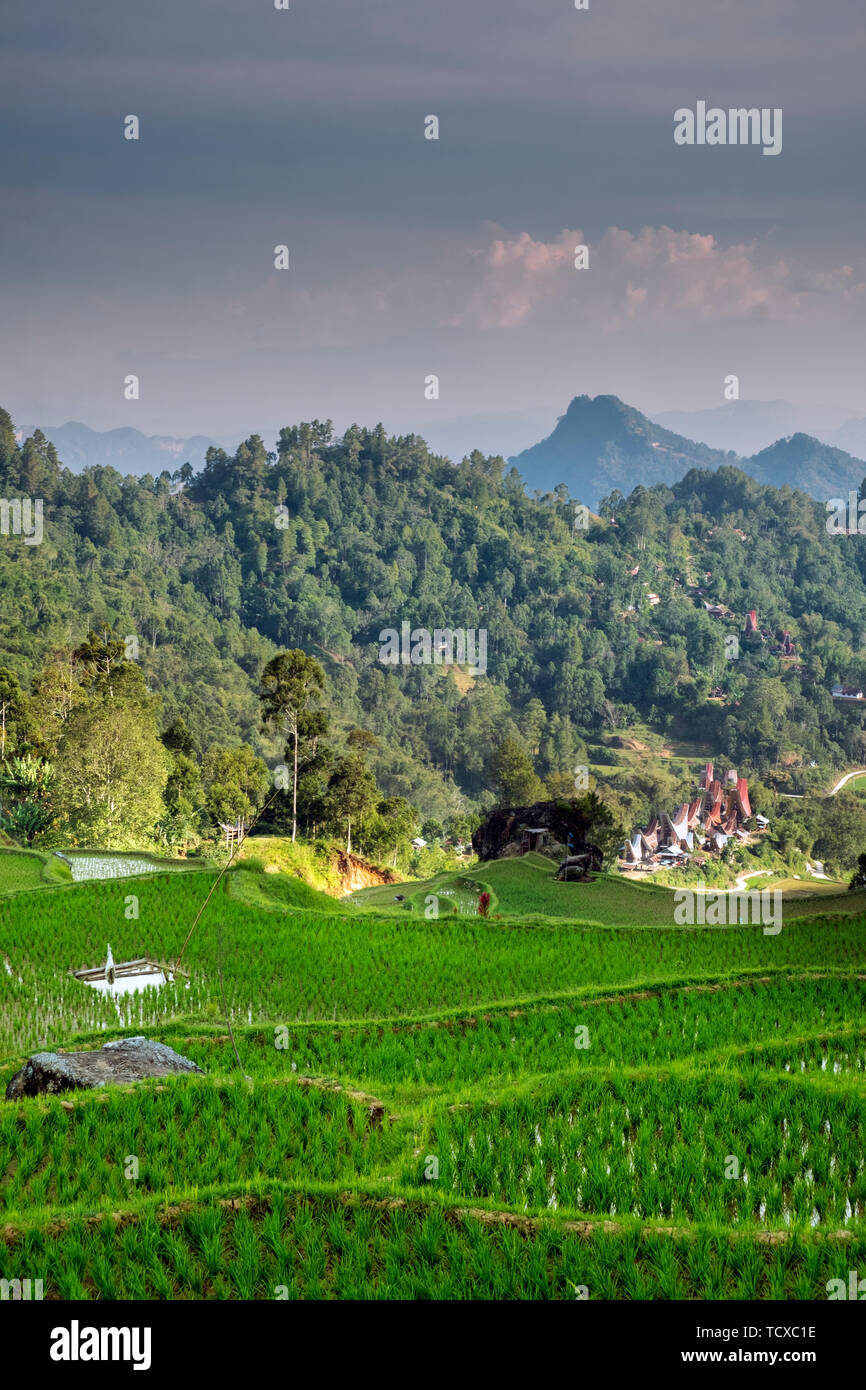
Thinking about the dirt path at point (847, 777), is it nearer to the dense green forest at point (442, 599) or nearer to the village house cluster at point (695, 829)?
the dense green forest at point (442, 599)

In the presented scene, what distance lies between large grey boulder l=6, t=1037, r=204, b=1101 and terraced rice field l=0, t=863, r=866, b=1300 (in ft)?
1.32

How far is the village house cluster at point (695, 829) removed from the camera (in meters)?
49.5

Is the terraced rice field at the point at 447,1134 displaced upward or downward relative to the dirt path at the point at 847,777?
upward

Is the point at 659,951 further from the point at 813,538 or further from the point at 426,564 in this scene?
the point at 813,538

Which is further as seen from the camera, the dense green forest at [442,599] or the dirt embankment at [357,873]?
the dense green forest at [442,599]

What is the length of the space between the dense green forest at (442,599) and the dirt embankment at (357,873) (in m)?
24.3

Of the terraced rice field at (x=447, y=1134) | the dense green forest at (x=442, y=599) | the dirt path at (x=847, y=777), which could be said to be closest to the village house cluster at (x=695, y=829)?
the dense green forest at (x=442, y=599)

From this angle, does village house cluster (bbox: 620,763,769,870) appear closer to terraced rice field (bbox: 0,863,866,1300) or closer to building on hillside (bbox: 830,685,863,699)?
building on hillside (bbox: 830,685,863,699)

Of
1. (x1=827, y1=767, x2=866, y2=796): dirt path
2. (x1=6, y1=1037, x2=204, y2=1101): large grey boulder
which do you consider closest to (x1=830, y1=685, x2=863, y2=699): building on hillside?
(x1=827, y1=767, x2=866, y2=796): dirt path

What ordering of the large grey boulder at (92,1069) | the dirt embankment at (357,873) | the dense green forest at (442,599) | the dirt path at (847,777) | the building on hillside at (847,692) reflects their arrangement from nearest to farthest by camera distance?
the large grey boulder at (92,1069) < the dirt embankment at (357,873) < the dense green forest at (442,599) < the dirt path at (847,777) < the building on hillside at (847,692)

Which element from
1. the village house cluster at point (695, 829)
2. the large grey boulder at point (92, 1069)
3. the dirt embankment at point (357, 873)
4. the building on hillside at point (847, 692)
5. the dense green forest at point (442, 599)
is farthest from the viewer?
the building on hillside at point (847, 692)

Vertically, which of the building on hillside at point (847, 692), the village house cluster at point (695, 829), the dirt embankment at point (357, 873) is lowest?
the village house cluster at point (695, 829)

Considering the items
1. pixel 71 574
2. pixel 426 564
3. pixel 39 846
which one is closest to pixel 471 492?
pixel 426 564
